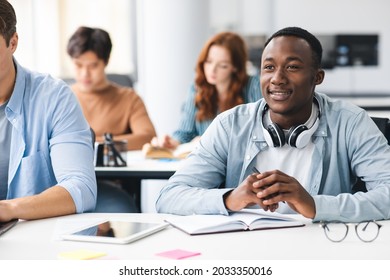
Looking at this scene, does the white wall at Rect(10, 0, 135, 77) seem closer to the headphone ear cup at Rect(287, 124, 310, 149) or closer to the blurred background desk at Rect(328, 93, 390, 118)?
the blurred background desk at Rect(328, 93, 390, 118)

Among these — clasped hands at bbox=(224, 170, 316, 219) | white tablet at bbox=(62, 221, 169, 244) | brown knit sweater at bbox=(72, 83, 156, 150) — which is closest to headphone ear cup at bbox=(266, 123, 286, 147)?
clasped hands at bbox=(224, 170, 316, 219)

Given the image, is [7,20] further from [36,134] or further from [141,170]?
[141,170]

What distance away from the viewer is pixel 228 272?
150 cm

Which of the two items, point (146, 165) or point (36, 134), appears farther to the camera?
point (146, 165)

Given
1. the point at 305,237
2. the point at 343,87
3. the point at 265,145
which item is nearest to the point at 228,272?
the point at 305,237

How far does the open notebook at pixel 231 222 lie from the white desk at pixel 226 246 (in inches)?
0.9

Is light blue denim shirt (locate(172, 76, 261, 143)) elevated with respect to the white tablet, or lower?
lower

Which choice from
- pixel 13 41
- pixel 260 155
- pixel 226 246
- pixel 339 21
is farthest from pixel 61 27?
pixel 226 246

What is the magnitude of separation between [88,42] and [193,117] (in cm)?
79

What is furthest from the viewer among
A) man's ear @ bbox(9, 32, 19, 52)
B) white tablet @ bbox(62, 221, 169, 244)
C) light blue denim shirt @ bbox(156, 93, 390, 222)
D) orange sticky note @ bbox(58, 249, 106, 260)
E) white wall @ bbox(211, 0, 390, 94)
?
white wall @ bbox(211, 0, 390, 94)

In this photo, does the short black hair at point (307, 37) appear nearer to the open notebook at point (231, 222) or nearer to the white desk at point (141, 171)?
the open notebook at point (231, 222)

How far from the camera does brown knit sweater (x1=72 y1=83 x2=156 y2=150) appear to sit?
4250 millimetres

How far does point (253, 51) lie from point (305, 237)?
239 inches

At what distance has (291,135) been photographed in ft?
7.27
